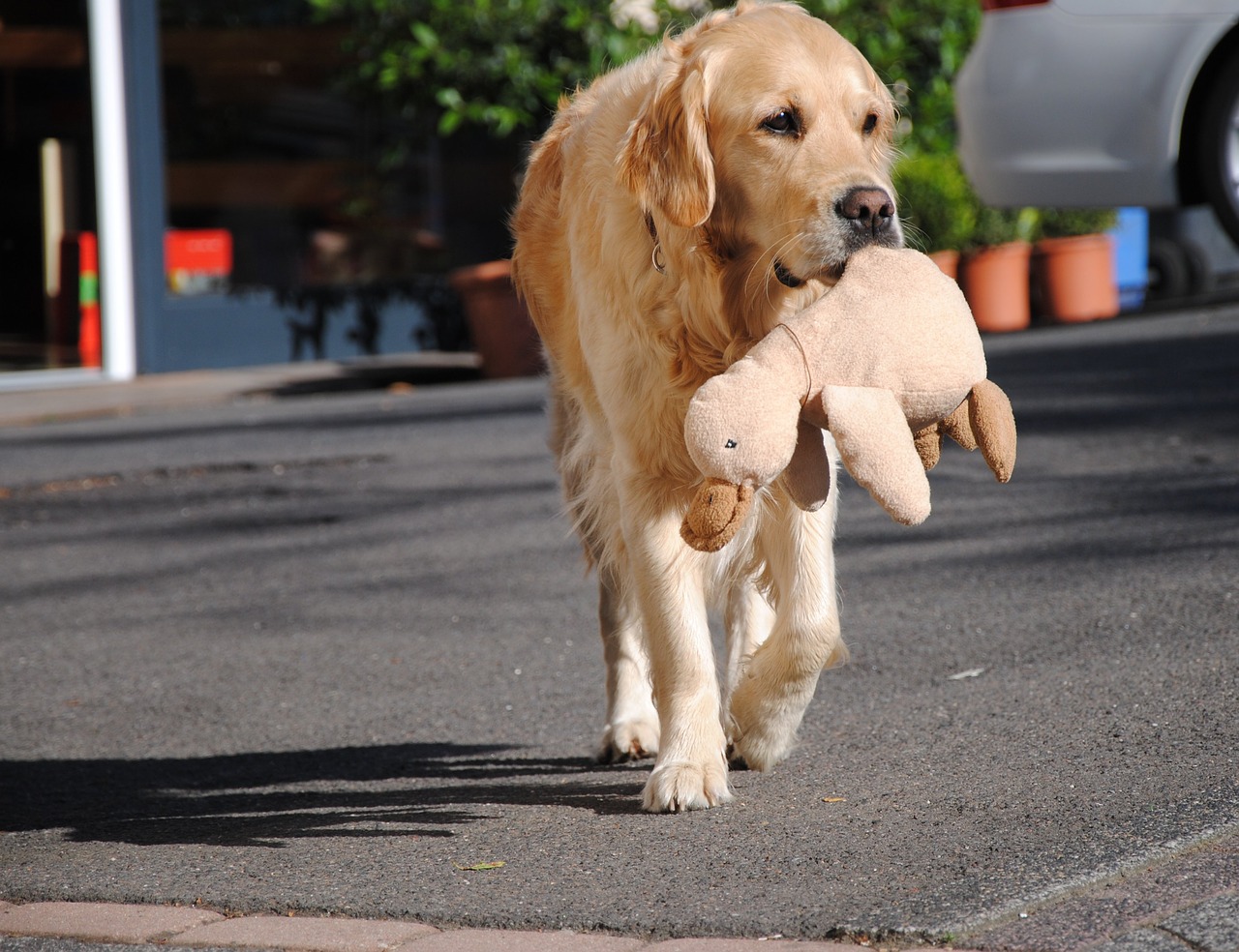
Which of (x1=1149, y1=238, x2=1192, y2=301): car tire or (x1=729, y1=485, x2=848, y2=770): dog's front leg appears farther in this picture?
(x1=1149, y1=238, x2=1192, y2=301): car tire

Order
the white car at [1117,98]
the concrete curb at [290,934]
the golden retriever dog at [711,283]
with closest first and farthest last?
the concrete curb at [290,934] < the golden retriever dog at [711,283] < the white car at [1117,98]

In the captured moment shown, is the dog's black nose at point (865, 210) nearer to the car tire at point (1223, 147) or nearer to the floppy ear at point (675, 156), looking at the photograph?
the floppy ear at point (675, 156)

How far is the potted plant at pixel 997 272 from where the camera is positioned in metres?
11.7

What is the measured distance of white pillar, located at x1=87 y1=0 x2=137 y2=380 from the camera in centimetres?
1220

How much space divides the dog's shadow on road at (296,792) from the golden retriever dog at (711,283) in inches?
12.6

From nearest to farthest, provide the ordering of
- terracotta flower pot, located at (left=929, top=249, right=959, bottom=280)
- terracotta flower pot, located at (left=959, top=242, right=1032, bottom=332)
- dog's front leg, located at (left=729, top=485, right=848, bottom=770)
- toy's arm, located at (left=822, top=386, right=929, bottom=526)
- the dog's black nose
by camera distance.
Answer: toy's arm, located at (left=822, top=386, right=929, bottom=526) < the dog's black nose < dog's front leg, located at (left=729, top=485, right=848, bottom=770) < terracotta flower pot, located at (left=929, top=249, right=959, bottom=280) < terracotta flower pot, located at (left=959, top=242, right=1032, bottom=332)

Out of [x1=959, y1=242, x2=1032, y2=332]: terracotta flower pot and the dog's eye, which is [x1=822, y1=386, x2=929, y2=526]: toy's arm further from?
[x1=959, y1=242, x2=1032, y2=332]: terracotta flower pot

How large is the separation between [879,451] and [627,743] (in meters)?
1.23

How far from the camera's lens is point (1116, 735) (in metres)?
3.32

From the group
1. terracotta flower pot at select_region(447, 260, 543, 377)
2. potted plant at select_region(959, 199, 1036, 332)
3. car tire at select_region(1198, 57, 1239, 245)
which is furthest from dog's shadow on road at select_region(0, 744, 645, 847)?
potted plant at select_region(959, 199, 1036, 332)

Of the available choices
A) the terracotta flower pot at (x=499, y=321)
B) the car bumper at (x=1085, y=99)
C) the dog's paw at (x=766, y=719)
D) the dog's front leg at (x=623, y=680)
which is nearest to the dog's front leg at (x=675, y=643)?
the dog's paw at (x=766, y=719)

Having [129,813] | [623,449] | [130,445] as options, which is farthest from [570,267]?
[130,445]

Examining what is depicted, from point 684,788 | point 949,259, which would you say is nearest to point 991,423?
point 684,788

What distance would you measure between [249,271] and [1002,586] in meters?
9.35
